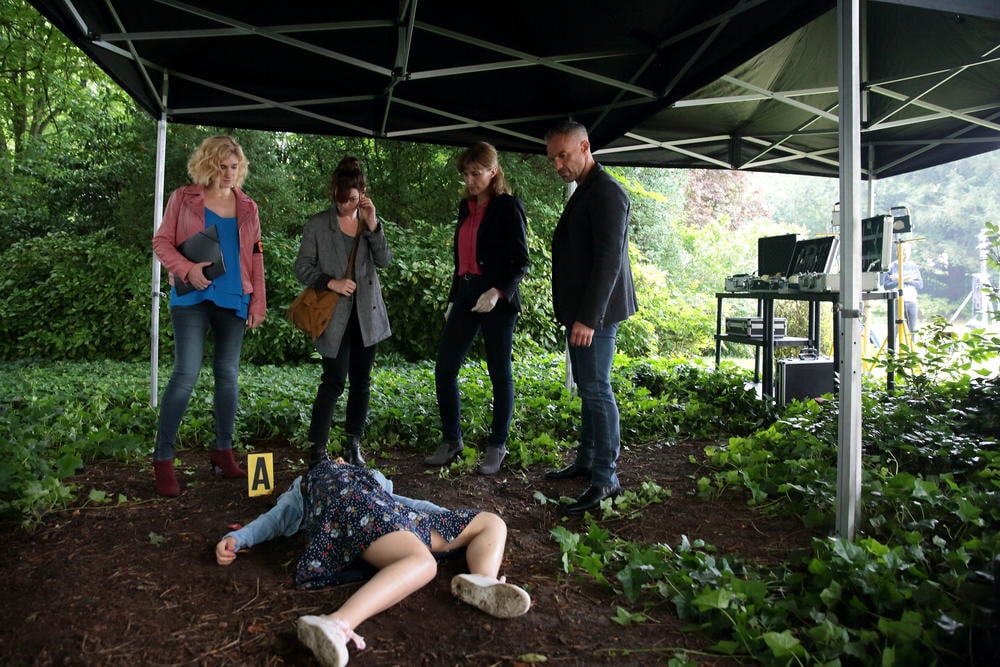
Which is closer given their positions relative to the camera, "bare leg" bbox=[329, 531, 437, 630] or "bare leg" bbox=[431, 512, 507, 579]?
"bare leg" bbox=[329, 531, 437, 630]

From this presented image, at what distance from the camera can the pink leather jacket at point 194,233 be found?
2.96m

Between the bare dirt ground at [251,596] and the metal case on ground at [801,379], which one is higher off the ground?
the metal case on ground at [801,379]

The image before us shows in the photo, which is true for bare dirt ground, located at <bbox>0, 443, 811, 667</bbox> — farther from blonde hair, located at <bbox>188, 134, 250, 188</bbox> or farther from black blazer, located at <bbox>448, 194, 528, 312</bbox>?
blonde hair, located at <bbox>188, 134, 250, 188</bbox>

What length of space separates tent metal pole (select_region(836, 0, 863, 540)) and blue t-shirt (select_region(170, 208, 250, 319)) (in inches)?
97.6

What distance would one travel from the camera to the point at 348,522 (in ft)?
6.96

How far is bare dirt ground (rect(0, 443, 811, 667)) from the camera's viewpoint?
69.5 inches

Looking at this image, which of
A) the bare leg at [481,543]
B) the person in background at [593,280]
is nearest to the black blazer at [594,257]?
the person in background at [593,280]

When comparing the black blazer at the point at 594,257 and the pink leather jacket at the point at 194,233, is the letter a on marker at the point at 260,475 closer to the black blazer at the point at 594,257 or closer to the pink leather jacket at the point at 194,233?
the pink leather jacket at the point at 194,233

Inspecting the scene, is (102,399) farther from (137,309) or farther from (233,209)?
(137,309)

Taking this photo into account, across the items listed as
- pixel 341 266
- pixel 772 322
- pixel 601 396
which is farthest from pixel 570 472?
pixel 772 322

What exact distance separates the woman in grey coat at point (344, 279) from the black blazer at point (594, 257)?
2.98 feet

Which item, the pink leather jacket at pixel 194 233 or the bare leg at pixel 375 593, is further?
the pink leather jacket at pixel 194 233

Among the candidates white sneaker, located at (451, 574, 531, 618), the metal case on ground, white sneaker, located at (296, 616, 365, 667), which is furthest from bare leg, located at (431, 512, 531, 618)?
the metal case on ground

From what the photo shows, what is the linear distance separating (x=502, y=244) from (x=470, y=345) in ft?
1.80
